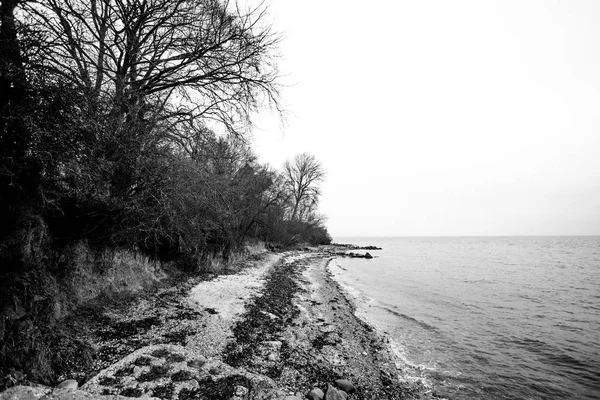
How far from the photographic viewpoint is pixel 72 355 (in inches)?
154

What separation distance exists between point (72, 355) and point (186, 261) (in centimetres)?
737

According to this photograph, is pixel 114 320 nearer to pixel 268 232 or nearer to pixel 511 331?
pixel 511 331

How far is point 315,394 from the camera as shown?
4582mm

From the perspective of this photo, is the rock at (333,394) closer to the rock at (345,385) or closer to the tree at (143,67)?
the rock at (345,385)

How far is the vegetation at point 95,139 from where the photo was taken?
368 centimetres

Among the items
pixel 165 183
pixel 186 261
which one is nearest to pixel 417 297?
pixel 186 261

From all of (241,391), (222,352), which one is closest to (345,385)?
(241,391)

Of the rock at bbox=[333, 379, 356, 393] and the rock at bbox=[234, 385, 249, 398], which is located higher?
the rock at bbox=[234, 385, 249, 398]

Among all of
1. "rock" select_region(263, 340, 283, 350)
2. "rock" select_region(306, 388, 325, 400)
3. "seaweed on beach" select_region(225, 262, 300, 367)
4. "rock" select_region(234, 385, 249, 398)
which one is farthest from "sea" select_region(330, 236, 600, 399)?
"rock" select_region(234, 385, 249, 398)

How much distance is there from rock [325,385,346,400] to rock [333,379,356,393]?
1.45 ft

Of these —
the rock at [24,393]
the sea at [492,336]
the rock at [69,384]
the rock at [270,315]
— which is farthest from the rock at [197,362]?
the sea at [492,336]

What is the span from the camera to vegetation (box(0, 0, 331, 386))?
3678 mm

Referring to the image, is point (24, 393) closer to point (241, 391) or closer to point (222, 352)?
point (241, 391)

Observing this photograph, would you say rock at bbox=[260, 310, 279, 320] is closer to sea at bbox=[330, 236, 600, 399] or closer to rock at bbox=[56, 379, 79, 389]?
sea at bbox=[330, 236, 600, 399]
